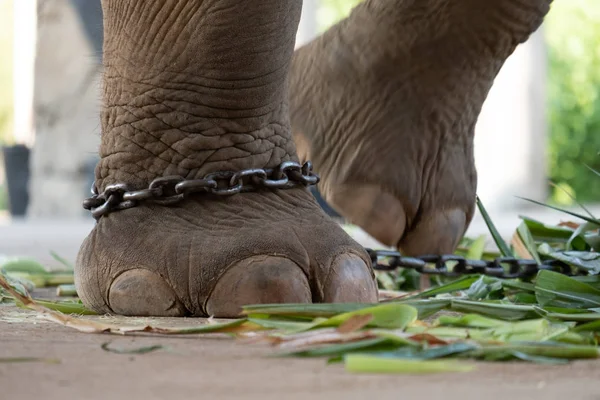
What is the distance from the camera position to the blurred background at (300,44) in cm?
802

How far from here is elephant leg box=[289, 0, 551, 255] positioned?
7.20 feet

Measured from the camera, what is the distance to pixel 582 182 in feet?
49.0

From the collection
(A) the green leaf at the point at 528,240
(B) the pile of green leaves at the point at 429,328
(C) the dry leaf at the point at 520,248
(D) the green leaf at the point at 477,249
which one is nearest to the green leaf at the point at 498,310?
(B) the pile of green leaves at the point at 429,328

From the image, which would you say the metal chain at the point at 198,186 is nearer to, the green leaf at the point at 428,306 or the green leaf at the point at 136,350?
the green leaf at the point at 428,306

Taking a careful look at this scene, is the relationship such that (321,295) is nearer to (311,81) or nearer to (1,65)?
(311,81)

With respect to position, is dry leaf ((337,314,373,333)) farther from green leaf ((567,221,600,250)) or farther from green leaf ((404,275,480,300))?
green leaf ((567,221,600,250))

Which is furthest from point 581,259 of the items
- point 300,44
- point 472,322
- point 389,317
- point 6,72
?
point 6,72

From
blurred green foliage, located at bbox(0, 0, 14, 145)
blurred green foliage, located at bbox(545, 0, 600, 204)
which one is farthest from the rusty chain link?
blurred green foliage, located at bbox(0, 0, 14, 145)

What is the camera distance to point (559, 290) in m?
1.67

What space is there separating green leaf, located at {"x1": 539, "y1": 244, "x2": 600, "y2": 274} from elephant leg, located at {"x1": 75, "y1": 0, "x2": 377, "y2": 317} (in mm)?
432

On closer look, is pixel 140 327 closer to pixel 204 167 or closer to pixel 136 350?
pixel 136 350

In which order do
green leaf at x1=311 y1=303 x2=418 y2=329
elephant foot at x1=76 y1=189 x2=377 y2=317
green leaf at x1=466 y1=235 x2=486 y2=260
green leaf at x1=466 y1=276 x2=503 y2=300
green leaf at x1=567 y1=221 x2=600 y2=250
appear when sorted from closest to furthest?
1. green leaf at x1=311 y1=303 x2=418 y2=329
2. elephant foot at x1=76 y1=189 x2=377 y2=317
3. green leaf at x1=466 y1=276 x2=503 y2=300
4. green leaf at x1=567 y1=221 x2=600 y2=250
5. green leaf at x1=466 y1=235 x2=486 y2=260

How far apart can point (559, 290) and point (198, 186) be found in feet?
1.89

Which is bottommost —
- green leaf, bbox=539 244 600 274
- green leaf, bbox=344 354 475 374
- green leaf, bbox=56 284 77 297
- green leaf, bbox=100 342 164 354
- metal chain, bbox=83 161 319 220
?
green leaf, bbox=56 284 77 297
